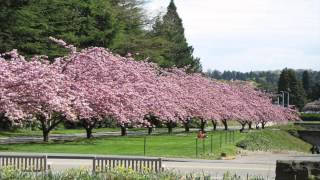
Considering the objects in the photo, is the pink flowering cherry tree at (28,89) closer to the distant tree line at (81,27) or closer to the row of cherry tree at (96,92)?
the row of cherry tree at (96,92)

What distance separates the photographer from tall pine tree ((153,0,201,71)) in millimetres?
88250

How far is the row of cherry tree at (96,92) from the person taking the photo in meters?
29.2

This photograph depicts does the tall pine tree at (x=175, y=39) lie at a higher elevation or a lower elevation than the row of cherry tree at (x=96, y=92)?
higher

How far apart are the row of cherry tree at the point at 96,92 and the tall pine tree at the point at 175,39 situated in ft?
83.2

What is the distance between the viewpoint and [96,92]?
37406 millimetres

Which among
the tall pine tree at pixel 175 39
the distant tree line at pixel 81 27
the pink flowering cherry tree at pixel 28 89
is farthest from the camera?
the tall pine tree at pixel 175 39

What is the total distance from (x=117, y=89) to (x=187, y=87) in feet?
61.5

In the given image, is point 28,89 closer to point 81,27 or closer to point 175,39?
point 81,27

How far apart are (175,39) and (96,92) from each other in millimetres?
56958

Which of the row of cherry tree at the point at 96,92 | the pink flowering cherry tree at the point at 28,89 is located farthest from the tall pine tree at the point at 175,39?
the pink flowering cherry tree at the point at 28,89

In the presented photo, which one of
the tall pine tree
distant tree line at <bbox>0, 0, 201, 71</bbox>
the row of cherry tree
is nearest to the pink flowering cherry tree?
the row of cherry tree

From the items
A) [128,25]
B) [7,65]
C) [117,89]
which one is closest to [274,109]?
[128,25]

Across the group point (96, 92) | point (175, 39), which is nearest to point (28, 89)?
point (96, 92)

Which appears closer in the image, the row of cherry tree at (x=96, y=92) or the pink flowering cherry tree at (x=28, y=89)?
the pink flowering cherry tree at (x=28, y=89)
